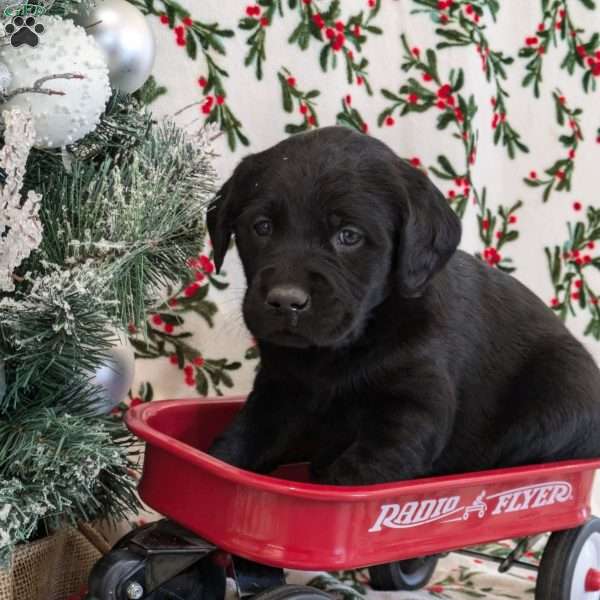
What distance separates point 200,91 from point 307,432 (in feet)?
3.06

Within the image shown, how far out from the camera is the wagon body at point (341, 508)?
127 cm

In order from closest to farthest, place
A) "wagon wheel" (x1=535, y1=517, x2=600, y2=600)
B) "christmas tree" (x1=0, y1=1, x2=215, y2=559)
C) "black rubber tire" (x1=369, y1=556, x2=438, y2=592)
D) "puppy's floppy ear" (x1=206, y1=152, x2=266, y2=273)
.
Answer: "christmas tree" (x1=0, y1=1, x2=215, y2=559), "puppy's floppy ear" (x1=206, y1=152, x2=266, y2=273), "wagon wheel" (x1=535, y1=517, x2=600, y2=600), "black rubber tire" (x1=369, y1=556, x2=438, y2=592)

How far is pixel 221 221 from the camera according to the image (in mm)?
1511

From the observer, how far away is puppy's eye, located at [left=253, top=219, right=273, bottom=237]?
4.69 feet

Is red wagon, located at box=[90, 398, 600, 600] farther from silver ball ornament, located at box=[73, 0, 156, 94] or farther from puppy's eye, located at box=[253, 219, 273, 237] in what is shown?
silver ball ornament, located at box=[73, 0, 156, 94]

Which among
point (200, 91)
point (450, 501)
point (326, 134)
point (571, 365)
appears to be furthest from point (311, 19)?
point (450, 501)

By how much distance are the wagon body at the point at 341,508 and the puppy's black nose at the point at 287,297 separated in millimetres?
229

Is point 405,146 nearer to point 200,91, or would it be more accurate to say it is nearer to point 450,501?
point 200,91

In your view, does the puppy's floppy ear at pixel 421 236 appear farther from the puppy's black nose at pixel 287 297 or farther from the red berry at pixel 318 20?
the red berry at pixel 318 20

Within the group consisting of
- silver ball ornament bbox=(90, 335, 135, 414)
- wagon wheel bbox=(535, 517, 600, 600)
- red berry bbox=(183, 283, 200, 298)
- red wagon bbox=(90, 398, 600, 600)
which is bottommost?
wagon wheel bbox=(535, 517, 600, 600)

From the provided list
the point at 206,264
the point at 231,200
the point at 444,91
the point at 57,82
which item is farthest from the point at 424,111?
the point at 57,82

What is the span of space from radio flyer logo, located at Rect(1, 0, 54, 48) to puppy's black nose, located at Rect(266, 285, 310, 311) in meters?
0.45

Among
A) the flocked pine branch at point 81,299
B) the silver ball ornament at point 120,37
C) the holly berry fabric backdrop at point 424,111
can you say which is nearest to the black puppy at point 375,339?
the flocked pine branch at point 81,299

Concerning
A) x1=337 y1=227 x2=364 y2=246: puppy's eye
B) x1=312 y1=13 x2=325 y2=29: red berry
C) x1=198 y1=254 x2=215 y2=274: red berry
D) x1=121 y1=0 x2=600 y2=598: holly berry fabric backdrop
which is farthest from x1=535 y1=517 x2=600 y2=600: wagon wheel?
x1=312 y1=13 x2=325 y2=29: red berry
